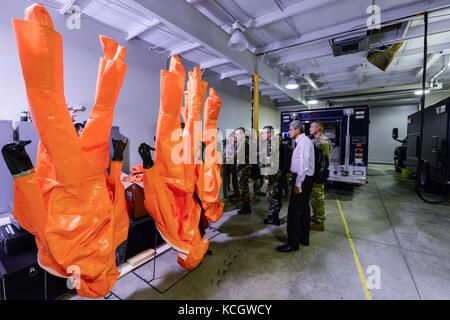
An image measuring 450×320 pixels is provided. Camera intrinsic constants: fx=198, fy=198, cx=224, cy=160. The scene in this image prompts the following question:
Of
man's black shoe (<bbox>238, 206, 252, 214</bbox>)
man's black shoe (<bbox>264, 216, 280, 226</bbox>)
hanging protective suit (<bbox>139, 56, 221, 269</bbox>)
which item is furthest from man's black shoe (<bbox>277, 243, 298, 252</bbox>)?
man's black shoe (<bbox>238, 206, 252, 214</bbox>)

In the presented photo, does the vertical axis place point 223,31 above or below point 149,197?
above

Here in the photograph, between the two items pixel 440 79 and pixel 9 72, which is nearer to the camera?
pixel 9 72

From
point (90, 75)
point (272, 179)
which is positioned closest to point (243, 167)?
point (272, 179)

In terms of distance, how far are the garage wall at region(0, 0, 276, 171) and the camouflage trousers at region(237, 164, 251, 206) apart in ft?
7.53

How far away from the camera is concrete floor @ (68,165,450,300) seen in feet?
6.82

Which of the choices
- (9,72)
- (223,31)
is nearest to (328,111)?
(223,31)

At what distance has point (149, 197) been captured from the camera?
2.00m

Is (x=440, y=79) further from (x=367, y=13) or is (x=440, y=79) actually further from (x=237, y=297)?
(x=237, y=297)

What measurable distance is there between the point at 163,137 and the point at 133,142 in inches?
109

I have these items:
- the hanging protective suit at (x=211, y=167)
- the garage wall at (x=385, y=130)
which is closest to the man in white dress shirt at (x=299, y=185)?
the hanging protective suit at (x=211, y=167)

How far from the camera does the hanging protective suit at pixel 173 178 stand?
199 centimetres

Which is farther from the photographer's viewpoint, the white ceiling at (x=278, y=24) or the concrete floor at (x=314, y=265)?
the white ceiling at (x=278, y=24)

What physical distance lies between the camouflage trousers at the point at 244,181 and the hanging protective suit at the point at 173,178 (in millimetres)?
2120

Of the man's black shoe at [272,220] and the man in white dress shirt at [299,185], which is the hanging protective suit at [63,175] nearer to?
the man in white dress shirt at [299,185]
